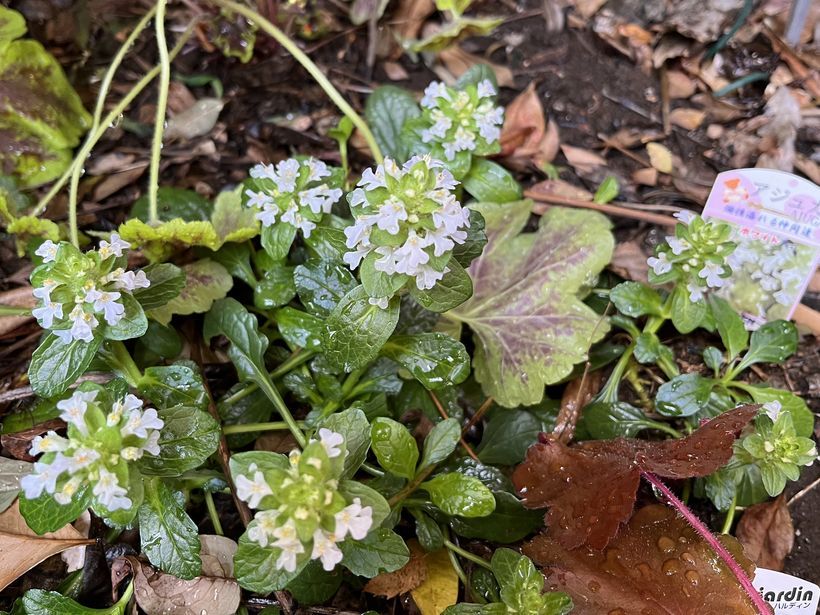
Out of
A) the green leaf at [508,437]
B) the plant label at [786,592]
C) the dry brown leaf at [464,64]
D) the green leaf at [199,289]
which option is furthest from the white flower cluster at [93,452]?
the dry brown leaf at [464,64]

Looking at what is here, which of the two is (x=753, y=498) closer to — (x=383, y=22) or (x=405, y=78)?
(x=405, y=78)

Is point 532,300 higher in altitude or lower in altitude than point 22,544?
higher

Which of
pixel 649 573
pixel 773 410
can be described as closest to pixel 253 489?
pixel 649 573

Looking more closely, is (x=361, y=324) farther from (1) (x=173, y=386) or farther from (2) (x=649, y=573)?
(2) (x=649, y=573)

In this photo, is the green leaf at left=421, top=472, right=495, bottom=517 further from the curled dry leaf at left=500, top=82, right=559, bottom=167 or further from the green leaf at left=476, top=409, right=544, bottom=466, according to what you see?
the curled dry leaf at left=500, top=82, right=559, bottom=167

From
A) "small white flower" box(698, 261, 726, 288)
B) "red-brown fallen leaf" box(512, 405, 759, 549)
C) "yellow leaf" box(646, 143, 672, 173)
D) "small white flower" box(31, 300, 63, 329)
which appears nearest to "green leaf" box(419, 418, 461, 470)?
"red-brown fallen leaf" box(512, 405, 759, 549)
